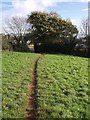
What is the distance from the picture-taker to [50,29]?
42594mm

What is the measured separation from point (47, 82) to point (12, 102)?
397 cm

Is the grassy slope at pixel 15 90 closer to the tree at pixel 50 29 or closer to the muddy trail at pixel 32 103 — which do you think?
the muddy trail at pixel 32 103

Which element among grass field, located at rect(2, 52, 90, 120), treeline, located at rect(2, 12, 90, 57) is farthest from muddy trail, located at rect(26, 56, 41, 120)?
treeline, located at rect(2, 12, 90, 57)

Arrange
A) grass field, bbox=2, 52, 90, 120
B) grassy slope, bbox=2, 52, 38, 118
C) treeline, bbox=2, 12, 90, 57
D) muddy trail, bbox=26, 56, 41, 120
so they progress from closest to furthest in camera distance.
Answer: muddy trail, bbox=26, 56, 41, 120
grass field, bbox=2, 52, 90, 120
grassy slope, bbox=2, 52, 38, 118
treeline, bbox=2, 12, 90, 57

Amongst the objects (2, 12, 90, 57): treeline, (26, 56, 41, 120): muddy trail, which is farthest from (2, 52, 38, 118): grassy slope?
(2, 12, 90, 57): treeline

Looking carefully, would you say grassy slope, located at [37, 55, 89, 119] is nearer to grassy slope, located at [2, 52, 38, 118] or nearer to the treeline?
grassy slope, located at [2, 52, 38, 118]

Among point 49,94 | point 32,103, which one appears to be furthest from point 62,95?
point 32,103

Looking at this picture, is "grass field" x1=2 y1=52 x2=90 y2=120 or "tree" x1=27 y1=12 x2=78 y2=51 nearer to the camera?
"grass field" x1=2 y1=52 x2=90 y2=120

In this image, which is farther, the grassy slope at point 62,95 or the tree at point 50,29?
the tree at point 50,29

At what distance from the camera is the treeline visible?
41344 mm

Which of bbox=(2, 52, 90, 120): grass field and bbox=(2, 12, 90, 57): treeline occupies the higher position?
bbox=(2, 12, 90, 57): treeline

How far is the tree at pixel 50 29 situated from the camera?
1662 inches

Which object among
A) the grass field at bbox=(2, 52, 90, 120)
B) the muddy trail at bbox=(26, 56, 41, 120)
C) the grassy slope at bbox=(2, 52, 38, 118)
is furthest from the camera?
the grassy slope at bbox=(2, 52, 38, 118)

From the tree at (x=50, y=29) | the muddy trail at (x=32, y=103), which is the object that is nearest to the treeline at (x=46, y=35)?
the tree at (x=50, y=29)
